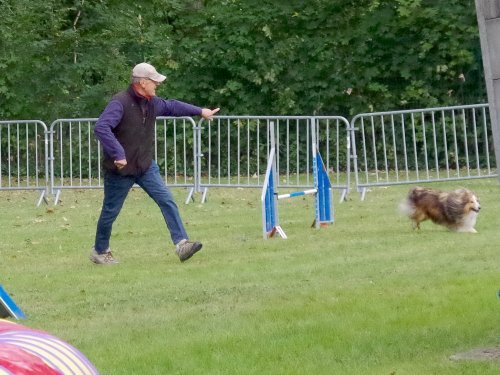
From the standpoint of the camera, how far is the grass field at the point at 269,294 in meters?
7.39

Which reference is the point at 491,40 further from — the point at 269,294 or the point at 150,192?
the point at 150,192

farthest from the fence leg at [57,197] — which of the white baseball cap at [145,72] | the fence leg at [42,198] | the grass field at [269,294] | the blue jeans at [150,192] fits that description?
the white baseball cap at [145,72]

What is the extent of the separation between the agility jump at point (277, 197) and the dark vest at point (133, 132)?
2.02m

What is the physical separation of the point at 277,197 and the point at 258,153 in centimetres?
635

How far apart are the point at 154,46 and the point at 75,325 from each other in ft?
62.1

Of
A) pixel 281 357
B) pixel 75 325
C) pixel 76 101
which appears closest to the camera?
pixel 281 357

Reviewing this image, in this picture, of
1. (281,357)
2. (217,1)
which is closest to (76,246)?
(281,357)

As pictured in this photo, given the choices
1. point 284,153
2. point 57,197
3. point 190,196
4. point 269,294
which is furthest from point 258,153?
point 269,294

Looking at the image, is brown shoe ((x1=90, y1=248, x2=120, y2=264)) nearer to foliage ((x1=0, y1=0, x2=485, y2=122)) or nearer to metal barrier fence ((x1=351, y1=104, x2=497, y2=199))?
metal barrier fence ((x1=351, y1=104, x2=497, y2=199))

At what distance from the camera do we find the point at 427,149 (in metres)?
22.2

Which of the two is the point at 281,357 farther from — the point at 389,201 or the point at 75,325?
the point at 389,201

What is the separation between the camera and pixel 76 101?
27.1 m

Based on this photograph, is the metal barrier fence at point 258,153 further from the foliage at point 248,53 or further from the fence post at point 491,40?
the fence post at point 491,40

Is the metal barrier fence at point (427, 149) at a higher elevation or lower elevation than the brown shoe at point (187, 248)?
higher
